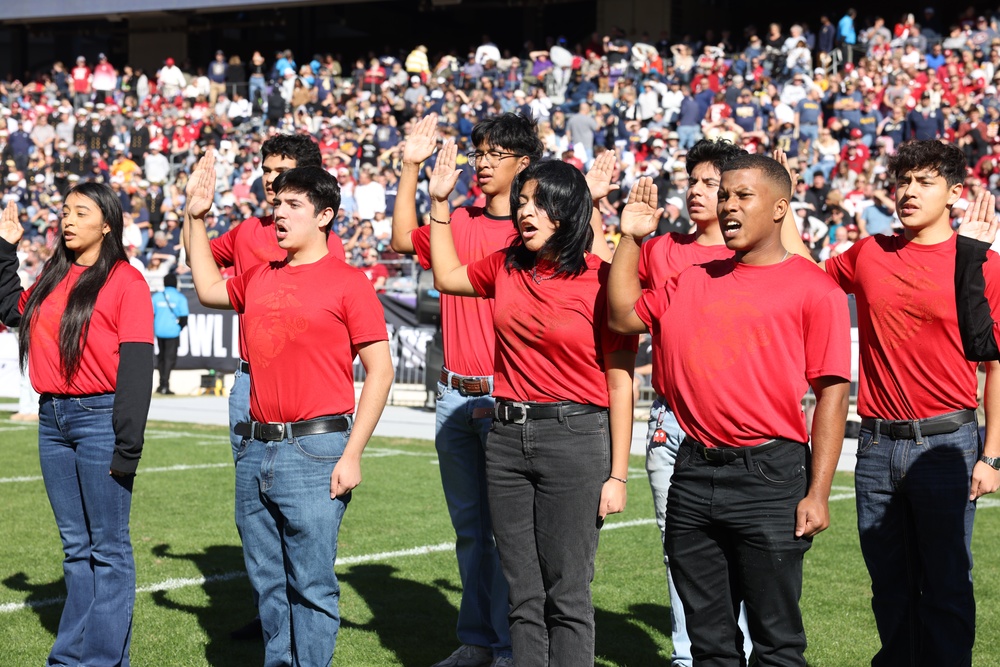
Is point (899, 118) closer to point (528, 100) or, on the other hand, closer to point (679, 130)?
point (679, 130)

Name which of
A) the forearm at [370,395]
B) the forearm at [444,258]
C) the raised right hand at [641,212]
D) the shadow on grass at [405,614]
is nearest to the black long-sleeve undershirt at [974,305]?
the raised right hand at [641,212]

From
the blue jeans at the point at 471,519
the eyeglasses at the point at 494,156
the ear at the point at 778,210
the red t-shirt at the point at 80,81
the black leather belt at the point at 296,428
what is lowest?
the blue jeans at the point at 471,519

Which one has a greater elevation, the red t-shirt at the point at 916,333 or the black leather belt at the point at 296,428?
the red t-shirt at the point at 916,333

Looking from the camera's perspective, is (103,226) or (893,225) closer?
(103,226)

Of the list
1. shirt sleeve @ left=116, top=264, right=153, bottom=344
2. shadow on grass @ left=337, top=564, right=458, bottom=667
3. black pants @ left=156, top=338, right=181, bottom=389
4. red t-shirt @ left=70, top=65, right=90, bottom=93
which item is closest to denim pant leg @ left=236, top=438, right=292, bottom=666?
shirt sleeve @ left=116, top=264, right=153, bottom=344

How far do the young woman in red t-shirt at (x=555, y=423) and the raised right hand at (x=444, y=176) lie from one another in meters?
0.57

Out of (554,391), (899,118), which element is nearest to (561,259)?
(554,391)

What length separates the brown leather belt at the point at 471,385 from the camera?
18.7 ft

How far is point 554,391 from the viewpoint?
4.67 meters

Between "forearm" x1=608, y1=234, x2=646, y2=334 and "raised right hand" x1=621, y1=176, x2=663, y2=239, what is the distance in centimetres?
3

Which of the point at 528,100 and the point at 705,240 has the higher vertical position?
the point at 528,100

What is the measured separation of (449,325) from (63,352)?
1.76m

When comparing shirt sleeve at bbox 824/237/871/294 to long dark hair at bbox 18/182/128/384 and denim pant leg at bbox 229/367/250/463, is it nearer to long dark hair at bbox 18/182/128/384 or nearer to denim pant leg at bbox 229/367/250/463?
denim pant leg at bbox 229/367/250/463

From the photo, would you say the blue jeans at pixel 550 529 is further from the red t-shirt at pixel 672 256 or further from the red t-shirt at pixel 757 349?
the red t-shirt at pixel 672 256
